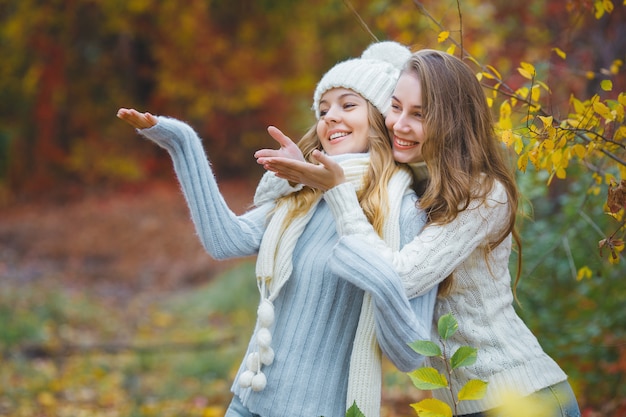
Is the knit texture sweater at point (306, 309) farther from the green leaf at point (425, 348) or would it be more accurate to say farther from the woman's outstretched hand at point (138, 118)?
the green leaf at point (425, 348)

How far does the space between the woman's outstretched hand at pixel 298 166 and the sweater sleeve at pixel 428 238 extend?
37 mm

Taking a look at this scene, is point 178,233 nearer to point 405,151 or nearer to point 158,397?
point 158,397

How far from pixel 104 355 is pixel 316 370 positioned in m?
4.72

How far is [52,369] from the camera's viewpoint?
19.9 ft

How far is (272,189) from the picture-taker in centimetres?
247

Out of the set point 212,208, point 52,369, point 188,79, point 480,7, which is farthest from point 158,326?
point 188,79

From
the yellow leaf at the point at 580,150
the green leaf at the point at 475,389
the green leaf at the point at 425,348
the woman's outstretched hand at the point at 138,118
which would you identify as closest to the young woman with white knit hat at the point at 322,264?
the woman's outstretched hand at the point at 138,118

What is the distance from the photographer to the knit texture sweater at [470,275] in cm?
208

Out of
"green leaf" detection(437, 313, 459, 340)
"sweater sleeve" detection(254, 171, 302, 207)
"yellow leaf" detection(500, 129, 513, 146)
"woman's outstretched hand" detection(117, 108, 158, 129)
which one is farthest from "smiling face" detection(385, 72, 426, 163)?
"woman's outstretched hand" detection(117, 108, 158, 129)

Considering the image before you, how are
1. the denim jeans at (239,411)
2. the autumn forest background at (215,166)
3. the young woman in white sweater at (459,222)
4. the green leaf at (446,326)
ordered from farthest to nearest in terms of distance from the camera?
the autumn forest background at (215,166) < the denim jeans at (239,411) < the young woman in white sweater at (459,222) < the green leaf at (446,326)

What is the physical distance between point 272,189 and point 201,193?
234 millimetres

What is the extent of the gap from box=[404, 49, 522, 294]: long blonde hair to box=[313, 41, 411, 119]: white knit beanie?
154mm

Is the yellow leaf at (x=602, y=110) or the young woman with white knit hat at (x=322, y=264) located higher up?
the yellow leaf at (x=602, y=110)

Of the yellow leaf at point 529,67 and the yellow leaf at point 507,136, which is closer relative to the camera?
the yellow leaf at point 507,136
